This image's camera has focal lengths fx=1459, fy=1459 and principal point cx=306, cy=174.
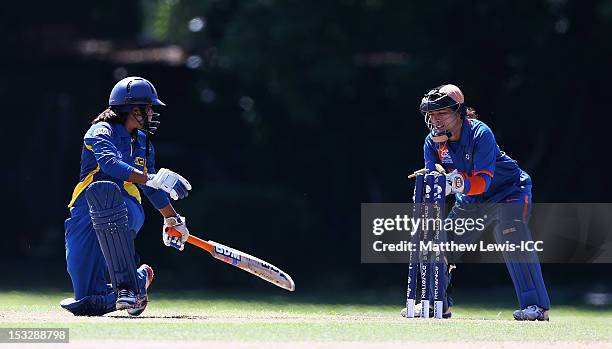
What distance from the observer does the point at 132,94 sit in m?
10.9

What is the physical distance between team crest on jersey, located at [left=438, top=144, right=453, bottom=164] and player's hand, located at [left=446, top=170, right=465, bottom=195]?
1.27 feet

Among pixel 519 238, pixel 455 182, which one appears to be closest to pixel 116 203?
pixel 455 182

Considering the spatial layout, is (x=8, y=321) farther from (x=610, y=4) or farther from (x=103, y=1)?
(x=103, y=1)

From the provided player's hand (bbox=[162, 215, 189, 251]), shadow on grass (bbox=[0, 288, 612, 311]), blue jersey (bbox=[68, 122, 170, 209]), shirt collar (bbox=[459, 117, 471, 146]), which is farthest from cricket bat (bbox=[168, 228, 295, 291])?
shadow on grass (bbox=[0, 288, 612, 311])

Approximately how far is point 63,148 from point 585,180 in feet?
26.6

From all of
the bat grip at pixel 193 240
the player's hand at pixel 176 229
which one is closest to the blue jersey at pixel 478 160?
the bat grip at pixel 193 240

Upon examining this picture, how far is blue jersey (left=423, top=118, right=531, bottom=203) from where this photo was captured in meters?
11.2

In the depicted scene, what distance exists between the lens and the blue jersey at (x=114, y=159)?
34.4 feet

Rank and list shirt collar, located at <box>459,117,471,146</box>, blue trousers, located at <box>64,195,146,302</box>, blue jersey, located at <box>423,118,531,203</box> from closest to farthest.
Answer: blue trousers, located at <box>64,195,146,302</box>, blue jersey, located at <box>423,118,531,203</box>, shirt collar, located at <box>459,117,471,146</box>

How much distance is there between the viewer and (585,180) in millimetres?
20375

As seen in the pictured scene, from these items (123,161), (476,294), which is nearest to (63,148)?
(476,294)

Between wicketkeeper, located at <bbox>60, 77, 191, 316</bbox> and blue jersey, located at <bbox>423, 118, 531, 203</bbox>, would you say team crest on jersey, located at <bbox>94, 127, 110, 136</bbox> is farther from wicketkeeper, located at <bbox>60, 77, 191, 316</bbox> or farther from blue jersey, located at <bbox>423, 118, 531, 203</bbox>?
blue jersey, located at <bbox>423, 118, 531, 203</bbox>

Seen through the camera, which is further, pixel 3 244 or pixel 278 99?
pixel 3 244

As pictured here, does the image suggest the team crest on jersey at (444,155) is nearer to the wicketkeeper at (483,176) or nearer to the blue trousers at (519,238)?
the wicketkeeper at (483,176)
